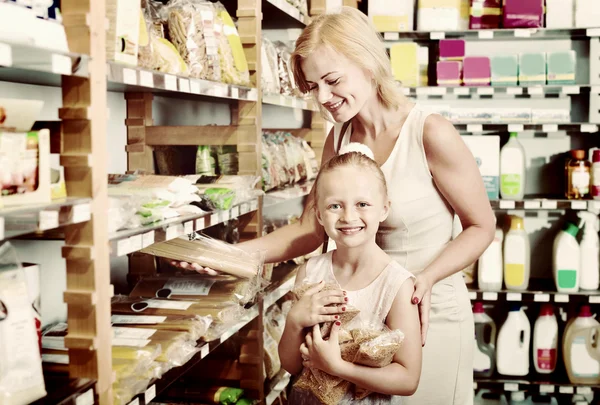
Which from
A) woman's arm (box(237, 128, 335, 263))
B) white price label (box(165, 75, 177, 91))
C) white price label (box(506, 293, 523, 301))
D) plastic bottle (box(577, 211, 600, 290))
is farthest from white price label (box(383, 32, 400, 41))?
white price label (box(165, 75, 177, 91))

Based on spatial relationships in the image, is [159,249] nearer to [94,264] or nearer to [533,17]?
[94,264]

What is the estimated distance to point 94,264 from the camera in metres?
1.56

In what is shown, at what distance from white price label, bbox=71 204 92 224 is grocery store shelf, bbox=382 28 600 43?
128 inches

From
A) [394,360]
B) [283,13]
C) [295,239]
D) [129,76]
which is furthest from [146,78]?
[283,13]

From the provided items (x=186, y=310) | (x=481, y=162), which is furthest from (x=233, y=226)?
(x=481, y=162)

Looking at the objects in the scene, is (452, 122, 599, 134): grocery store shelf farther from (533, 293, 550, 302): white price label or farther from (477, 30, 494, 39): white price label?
(533, 293, 550, 302): white price label

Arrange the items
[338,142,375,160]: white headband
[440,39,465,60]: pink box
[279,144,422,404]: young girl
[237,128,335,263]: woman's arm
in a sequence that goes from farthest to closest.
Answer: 1. [440,39,465,60]: pink box
2. [237,128,335,263]: woman's arm
3. [338,142,375,160]: white headband
4. [279,144,422,404]: young girl

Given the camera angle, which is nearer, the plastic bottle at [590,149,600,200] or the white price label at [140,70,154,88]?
the white price label at [140,70,154,88]

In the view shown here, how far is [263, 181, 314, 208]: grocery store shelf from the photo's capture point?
3010 mm

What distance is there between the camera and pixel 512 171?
4.33m

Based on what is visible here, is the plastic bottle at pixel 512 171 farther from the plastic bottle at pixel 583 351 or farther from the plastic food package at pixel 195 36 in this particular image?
the plastic food package at pixel 195 36

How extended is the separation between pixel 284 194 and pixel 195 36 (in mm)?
1008

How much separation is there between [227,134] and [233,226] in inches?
14.8

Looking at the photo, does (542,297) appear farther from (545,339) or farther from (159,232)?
(159,232)
